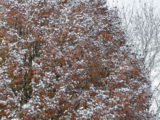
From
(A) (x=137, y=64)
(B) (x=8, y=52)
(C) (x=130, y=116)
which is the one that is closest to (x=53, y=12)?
(B) (x=8, y=52)

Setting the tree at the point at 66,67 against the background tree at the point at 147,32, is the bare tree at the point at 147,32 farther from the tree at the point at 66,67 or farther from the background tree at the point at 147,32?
the tree at the point at 66,67

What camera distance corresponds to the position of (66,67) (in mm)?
13125

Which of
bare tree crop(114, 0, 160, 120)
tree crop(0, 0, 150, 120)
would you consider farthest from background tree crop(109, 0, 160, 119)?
tree crop(0, 0, 150, 120)

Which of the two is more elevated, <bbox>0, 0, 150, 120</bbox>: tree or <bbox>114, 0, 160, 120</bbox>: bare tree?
<bbox>114, 0, 160, 120</bbox>: bare tree

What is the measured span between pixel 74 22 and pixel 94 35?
97 centimetres

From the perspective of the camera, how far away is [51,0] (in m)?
16.1

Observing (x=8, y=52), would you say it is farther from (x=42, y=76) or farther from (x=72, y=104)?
(x=72, y=104)

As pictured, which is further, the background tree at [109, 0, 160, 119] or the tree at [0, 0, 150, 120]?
the background tree at [109, 0, 160, 119]

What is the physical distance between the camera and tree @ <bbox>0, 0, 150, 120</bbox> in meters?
12.0

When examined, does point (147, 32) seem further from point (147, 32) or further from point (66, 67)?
point (66, 67)

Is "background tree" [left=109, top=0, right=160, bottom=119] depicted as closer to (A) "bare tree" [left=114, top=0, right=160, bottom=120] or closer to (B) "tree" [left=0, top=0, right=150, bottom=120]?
(A) "bare tree" [left=114, top=0, right=160, bottom=120]

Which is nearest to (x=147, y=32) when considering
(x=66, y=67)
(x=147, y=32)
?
(x=147, y=32)

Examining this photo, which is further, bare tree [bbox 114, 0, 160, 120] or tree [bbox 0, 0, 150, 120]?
bare tree [bbox 114, 0, 160, 120]

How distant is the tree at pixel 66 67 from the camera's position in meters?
12.0
